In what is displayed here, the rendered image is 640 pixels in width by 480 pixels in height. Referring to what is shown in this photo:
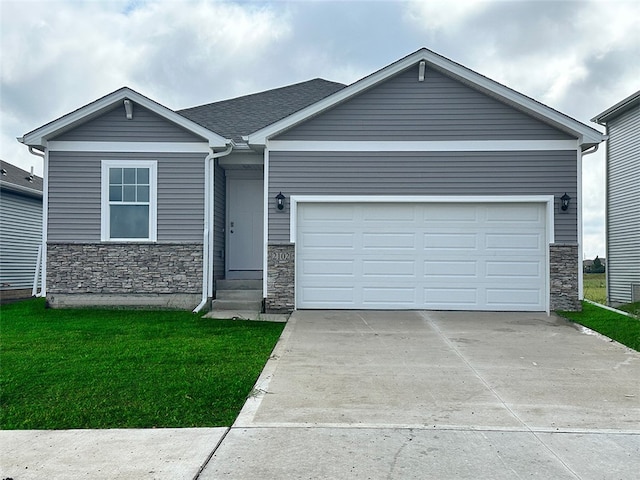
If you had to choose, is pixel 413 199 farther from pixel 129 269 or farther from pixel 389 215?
pixel 129 269

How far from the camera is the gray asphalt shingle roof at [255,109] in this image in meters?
12.2

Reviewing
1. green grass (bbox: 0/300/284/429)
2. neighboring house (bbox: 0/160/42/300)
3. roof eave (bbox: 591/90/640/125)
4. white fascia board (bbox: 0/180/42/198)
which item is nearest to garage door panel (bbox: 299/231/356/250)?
green grass (bbox: 0/300/284/429)

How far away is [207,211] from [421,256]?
453cm

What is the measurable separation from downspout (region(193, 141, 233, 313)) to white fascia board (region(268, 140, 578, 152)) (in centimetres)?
129

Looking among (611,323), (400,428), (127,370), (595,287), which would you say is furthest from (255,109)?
(595,287)

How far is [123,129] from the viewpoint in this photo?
36.1ft

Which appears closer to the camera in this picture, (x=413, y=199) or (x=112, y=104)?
(x=413, y=199)

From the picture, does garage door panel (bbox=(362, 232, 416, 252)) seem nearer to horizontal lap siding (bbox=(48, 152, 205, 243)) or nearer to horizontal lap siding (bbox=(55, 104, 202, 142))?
horizontal lap siding (bbox=(48, 152, 205, 243))

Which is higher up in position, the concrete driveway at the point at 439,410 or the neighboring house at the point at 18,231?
the neighboring house at the point at 18,231

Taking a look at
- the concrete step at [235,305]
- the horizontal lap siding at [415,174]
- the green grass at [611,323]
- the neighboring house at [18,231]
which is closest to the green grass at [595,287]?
the green grass at [611,323]

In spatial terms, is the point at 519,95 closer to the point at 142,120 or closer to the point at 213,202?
the point at 213,202

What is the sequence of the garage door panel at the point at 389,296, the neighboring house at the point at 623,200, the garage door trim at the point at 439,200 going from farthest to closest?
the neighboring house at the point at 623,200 < the garage door panel at the point at 389,296 < the garage door trim at the point at 439,200

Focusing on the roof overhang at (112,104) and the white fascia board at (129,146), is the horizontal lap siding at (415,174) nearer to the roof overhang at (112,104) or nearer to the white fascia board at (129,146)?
the roof overhang at (112,104)

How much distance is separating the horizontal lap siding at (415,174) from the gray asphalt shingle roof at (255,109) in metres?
1.67
